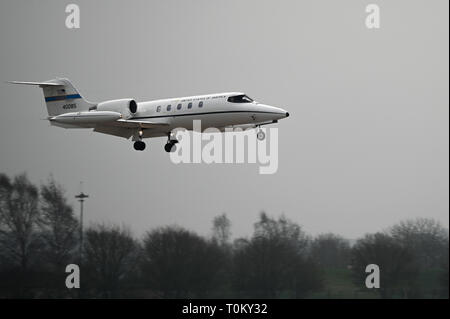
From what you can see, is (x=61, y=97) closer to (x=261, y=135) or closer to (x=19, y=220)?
(x=19, y=220)

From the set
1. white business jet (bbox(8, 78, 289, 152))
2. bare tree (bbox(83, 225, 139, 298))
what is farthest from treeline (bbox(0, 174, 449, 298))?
white business jet (bbox(8, 78, 289, 152))

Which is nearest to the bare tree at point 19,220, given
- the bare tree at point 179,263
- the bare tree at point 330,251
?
the bare tree at point 179,263

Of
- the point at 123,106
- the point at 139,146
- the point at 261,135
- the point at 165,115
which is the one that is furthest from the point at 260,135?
the point at 123,106

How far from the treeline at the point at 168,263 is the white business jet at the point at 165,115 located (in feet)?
16.6

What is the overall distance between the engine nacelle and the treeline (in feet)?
20.3

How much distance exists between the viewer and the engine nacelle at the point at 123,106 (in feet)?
180

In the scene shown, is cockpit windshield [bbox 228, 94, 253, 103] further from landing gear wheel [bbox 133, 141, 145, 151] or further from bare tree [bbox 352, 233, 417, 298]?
bare tree [bbox 352, 233, 417, 298]

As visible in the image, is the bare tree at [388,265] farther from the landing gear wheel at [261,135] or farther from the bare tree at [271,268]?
the landing gear wheel at [261,135]

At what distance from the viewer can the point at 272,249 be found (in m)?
58.4
